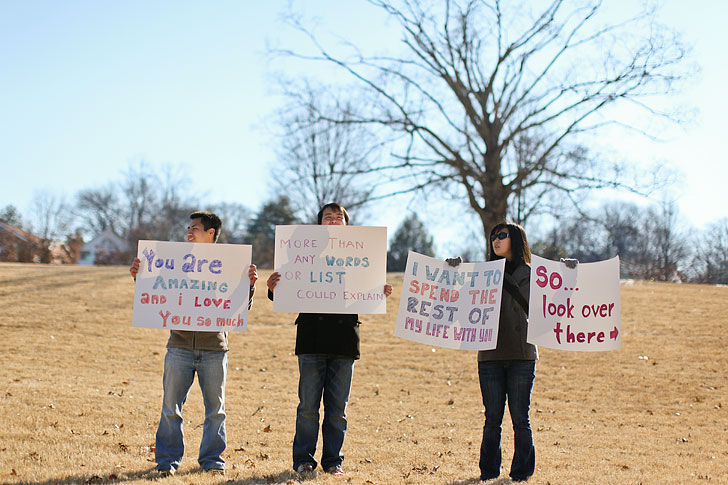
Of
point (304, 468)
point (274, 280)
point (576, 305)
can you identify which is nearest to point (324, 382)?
point (304, 468)

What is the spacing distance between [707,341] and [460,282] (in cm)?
996

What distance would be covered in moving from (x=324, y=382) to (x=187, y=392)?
1161 millimetres

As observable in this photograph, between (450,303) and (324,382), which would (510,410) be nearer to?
(450,303)

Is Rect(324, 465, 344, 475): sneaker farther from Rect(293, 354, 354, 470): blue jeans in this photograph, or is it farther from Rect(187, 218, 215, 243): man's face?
Rect(187, 218, 215, 243): man's face

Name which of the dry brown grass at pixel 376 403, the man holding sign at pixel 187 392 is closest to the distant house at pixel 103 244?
the dry brown grass at pixel 376 403

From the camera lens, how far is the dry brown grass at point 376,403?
596 cm

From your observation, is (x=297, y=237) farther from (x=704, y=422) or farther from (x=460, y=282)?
(x=704, y=422)

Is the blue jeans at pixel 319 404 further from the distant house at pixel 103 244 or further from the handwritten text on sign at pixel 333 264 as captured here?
the distant house at pixel 103 244

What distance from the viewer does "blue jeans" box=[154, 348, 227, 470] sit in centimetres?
530

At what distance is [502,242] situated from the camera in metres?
5.62

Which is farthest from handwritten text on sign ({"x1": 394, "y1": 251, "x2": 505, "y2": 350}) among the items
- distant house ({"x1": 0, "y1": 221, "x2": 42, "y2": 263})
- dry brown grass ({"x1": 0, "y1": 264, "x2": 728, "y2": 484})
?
distant house ({"x1": 0, "y1": 221, "x2": 42, "y2": 263})

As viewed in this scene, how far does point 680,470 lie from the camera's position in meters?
6.29

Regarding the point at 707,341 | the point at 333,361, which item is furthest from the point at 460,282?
the point at 707,341

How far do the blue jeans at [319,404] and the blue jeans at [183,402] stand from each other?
0.67m
